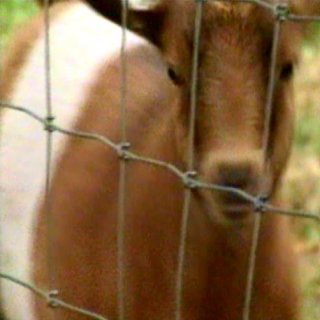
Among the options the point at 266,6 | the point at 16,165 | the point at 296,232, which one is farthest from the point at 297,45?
the point at 296,232

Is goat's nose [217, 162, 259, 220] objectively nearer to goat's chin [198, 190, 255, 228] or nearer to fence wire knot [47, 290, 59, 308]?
goat's chin [198, 190, 255, 228]

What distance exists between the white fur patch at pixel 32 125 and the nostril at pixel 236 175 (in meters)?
0.66

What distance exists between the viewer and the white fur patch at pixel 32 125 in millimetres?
2820

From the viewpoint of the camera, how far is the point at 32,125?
115 inches

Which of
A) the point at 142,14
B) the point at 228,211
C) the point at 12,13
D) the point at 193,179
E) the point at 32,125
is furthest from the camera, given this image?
the point at 12,13

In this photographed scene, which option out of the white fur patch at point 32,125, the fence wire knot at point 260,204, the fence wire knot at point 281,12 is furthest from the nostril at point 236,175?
the white fur patch at point 32,125

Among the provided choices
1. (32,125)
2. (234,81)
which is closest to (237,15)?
(234,81)

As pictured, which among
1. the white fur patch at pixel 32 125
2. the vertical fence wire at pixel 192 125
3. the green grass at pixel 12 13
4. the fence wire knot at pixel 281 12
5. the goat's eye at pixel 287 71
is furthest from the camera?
the green grass at pixel 12 13

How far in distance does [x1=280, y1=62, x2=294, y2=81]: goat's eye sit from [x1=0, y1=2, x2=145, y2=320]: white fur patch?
1.83 feet

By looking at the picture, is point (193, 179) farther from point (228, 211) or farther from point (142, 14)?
point (142, 14)

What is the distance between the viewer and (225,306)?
2.38 meters

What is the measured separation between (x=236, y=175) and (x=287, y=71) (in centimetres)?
21

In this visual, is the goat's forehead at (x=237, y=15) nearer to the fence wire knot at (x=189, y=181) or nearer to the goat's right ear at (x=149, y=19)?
the goat's right ear at (x=149, y=19)

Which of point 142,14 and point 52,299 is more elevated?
point 142,14
